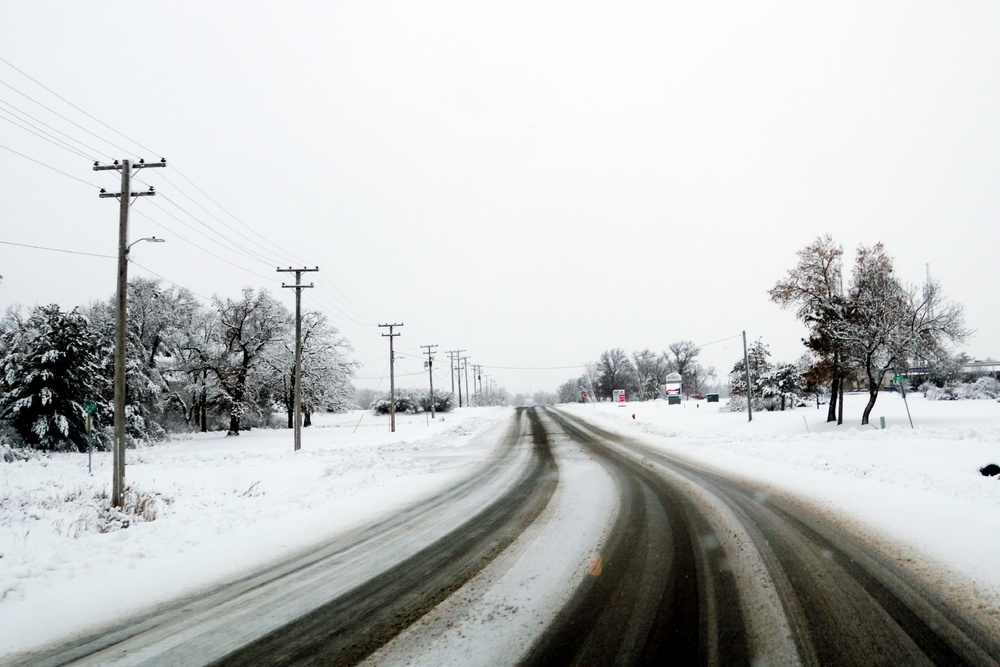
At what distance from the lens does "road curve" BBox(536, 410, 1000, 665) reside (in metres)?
3.85

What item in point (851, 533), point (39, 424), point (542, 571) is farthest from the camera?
point (39, 424)

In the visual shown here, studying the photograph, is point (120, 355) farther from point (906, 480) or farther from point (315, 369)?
point (315, 369)

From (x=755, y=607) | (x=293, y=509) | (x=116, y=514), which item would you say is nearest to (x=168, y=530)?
(x=116, y=514)

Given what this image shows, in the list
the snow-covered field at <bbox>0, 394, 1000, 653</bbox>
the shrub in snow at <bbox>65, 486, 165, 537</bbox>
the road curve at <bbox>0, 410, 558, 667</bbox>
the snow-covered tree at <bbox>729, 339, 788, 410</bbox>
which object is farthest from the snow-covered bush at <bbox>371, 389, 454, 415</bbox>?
the road curve at <bbox>0, 410, 558, 667</bbox>

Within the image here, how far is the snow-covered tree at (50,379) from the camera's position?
27031mm

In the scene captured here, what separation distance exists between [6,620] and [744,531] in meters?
8.41

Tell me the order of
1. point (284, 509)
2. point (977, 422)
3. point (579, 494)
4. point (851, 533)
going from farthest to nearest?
point (977, 422) → point (579, 494) → point (284, 509) → point (851, 533)

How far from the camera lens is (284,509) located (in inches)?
411

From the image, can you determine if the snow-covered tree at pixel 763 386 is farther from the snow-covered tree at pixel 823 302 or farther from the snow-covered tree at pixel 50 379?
the snow-covered tree at pixel 50 379

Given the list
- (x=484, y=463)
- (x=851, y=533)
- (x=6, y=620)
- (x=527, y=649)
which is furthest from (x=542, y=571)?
(x=484, y=463)

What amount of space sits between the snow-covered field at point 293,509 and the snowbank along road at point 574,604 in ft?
2.21

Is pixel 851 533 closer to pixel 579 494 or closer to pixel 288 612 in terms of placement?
pixel 579 494

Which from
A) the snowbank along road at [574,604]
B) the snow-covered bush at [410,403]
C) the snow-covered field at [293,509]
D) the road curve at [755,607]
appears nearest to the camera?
the road curve at [755,607]

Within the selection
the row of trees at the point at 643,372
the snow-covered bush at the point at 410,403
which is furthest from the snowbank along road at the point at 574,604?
the row of trees at the point at 643,372
